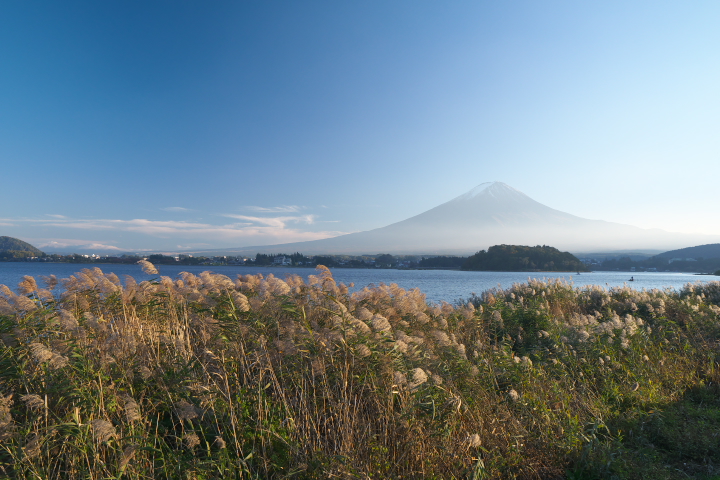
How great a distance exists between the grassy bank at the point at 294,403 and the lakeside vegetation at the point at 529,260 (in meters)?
68.5

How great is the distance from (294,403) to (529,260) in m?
73.5

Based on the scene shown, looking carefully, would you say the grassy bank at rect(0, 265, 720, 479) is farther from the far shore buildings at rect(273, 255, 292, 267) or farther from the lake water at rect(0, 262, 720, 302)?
the far shore buildings at rect(273, 255, 292, 267)

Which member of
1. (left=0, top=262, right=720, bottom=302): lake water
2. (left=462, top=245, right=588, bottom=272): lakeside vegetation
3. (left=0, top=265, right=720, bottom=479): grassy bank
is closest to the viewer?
(left=0, top=265, right=720, bottom=479): grassy bank

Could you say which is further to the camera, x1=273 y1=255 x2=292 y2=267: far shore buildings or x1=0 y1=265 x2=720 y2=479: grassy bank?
x1=273 y1=255 x2=292 y2=267: far shore buildings

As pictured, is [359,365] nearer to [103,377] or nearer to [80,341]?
[103,377]

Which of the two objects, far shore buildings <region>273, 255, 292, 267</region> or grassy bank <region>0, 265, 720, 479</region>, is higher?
far shore buildings <region>273, 255, 292, 267</region>

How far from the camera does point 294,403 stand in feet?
13.3

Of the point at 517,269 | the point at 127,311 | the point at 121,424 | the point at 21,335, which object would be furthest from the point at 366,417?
the point at 517,269

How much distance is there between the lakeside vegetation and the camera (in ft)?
229

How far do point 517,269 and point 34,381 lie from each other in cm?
7454

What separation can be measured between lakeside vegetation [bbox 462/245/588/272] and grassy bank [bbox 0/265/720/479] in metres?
68.5

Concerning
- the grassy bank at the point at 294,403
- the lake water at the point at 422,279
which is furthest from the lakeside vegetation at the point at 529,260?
the grassy bank at the point at 294,403

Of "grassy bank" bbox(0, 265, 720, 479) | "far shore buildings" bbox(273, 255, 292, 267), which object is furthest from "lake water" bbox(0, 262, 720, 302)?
"far shore buildings" bbox(273, 255, 292, 267)

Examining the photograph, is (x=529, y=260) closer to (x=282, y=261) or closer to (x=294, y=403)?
(x=282, y=261)
